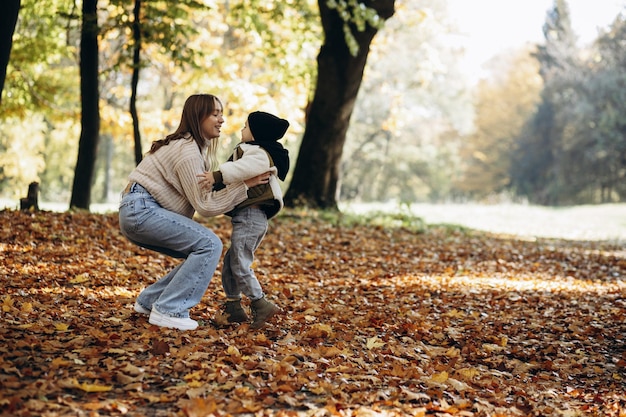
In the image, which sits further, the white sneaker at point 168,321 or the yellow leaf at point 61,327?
the white sneaker at point 168,321

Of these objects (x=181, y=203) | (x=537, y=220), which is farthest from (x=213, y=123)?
(x=537, y=220)

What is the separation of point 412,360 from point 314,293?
2.42m

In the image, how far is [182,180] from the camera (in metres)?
4.80

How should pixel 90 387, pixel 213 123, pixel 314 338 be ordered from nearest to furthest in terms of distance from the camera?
pixel 90 387 → pixel 213 123 → pixel 314 338

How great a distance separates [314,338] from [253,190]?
1.40 metres

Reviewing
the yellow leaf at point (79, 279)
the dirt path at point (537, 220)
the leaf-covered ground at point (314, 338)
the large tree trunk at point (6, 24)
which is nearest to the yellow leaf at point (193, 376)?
the leaf-covered ground at point (314, 338)

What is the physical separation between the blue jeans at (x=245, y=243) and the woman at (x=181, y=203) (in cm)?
16

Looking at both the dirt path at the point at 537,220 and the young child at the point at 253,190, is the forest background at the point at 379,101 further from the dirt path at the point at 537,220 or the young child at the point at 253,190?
the young child at the point at 253,190

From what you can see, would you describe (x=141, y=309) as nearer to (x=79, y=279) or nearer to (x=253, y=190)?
(x=253, y=190)

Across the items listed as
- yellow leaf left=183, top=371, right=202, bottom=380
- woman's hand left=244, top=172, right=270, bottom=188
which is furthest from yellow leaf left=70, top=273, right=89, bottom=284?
yellow leaf left=183, top=371, right=202, bottom=380

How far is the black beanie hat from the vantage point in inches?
191

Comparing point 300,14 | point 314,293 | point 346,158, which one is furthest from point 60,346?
point 346,158

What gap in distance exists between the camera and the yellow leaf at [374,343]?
211 inches

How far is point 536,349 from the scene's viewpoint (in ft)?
19.3
